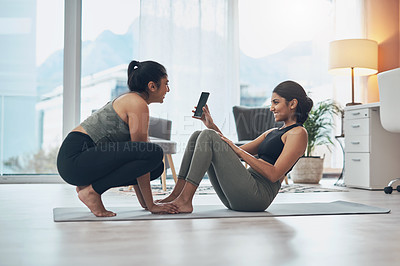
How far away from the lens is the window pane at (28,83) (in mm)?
4988

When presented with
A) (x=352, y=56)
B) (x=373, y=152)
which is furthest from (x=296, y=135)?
(x=352, y=56)

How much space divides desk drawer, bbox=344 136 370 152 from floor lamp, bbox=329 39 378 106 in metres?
0.58

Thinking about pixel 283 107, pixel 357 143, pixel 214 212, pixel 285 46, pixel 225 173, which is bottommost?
pixel 214 212

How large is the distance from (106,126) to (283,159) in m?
0.87

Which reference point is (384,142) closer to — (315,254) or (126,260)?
(315,254)

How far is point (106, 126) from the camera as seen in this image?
2211mm

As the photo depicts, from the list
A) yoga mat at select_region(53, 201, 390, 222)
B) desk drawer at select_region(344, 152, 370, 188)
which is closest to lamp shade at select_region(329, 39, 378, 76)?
desk drawer at select_region(344, 152, 370, 188)

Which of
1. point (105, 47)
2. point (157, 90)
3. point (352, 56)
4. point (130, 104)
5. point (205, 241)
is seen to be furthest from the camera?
point (105, 47)

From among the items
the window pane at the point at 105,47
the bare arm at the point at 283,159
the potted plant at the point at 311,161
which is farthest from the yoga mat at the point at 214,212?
the window pane at the point at 105,47

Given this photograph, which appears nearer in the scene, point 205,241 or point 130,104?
point 205,241

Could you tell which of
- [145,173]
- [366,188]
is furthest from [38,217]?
[366,188]

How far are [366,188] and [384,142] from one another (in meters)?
0.47

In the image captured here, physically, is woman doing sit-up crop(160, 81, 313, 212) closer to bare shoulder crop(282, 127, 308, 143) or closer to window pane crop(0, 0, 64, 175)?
bare shoulder crop(282, 127, 308, 143)

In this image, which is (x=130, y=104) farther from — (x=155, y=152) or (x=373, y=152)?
(x=373, y=152)
